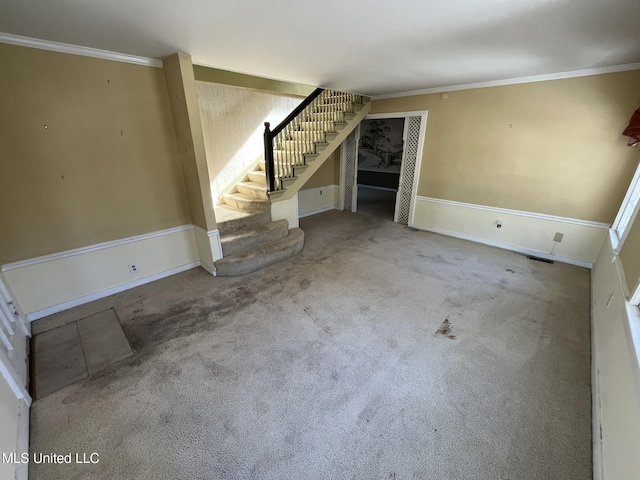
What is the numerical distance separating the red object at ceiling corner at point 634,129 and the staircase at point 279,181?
355cm

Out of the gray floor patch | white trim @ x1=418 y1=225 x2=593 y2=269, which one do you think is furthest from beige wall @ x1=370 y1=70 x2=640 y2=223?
the gray floor patch

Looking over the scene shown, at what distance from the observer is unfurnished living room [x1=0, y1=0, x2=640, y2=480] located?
1441mm

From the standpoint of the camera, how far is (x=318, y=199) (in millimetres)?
5891

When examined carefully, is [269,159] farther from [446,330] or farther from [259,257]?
[446,330]

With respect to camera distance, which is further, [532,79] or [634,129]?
[532,79]

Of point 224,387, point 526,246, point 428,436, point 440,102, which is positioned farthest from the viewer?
point 440,102

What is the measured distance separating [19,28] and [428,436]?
3835 mm

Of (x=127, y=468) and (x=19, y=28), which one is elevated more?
(x=19, y=28)

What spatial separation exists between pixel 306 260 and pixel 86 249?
8.03 ft

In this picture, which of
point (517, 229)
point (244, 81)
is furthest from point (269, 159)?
point (517, 229)

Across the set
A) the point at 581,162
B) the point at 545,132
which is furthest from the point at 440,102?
the point at 581,162

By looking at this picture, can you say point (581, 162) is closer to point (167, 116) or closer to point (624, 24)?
point (624, 24)

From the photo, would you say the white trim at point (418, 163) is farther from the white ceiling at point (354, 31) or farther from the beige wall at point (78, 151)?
the beige wall at point (78, 151)

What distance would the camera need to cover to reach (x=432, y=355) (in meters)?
2.02
